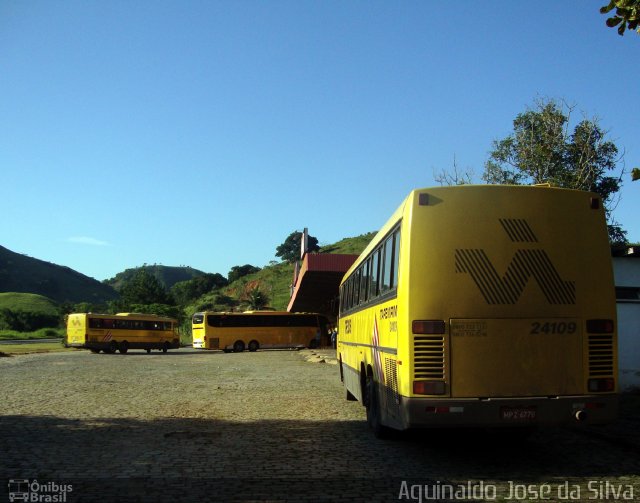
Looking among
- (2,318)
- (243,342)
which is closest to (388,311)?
(243,342)

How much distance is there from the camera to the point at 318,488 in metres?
6.23

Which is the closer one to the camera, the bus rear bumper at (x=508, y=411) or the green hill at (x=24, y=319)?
Result: the bus rear bumper at (x=508, y=411)

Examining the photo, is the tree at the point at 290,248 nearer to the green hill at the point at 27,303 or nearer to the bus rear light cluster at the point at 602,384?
the green hill at the point at 27,303

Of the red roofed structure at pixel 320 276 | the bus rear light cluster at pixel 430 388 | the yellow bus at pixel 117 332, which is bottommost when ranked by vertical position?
the yellow bus at pixel 117 332

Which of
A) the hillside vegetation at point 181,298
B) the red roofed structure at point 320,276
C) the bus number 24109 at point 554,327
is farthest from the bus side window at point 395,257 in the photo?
the hillside vegetation at point 181,298

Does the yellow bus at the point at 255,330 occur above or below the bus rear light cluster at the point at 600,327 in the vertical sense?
below

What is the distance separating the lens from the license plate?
6820mm

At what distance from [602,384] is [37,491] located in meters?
→ 5.87

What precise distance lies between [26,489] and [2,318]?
105364 mm

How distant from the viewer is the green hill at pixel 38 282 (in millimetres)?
179375

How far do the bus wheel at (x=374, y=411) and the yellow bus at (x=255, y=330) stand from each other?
38.4 m

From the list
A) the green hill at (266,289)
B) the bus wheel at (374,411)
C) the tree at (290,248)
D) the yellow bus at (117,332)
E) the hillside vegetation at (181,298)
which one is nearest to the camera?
the bus wheel at (374,411)

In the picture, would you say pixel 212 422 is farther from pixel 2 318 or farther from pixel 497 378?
pixel 2 318

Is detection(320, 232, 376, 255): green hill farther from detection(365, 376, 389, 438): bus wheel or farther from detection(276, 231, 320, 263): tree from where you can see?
detection(365, 376, 389, 438): bus wheel
